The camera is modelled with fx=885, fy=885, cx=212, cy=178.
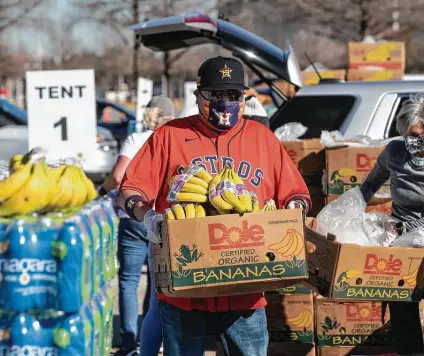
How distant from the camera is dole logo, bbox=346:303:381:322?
5.64 metres

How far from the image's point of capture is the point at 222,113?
3723 millimetres

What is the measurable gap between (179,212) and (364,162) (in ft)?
10.7

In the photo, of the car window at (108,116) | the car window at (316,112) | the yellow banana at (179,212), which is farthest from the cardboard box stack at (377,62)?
the car window at (108,116)

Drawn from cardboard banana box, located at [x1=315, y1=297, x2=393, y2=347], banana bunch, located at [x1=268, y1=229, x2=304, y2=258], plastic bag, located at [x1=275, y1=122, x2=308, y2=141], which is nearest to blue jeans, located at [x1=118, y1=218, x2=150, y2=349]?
cardboard banana box, located at [x1=315, y1=297, x2=393, y2=347]

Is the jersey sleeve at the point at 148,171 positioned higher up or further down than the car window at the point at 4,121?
higher up

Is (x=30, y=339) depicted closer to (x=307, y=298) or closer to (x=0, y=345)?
(x=0, y=345)

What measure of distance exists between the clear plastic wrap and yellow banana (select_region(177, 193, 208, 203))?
155cm

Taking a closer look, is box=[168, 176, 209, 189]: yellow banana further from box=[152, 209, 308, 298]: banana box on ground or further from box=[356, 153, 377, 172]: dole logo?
box=[356, 153, 377, 172]: dole logo

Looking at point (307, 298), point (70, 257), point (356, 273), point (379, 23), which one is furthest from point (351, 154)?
point (379, 23)

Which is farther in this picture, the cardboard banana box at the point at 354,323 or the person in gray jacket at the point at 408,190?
the cardboard banana box at the point at 354,323

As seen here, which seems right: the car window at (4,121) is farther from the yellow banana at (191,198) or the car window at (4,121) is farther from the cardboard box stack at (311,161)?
the yellow banana at (191,198)

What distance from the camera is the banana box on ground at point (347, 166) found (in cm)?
644

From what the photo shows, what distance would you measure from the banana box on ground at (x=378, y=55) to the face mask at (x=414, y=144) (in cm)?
619

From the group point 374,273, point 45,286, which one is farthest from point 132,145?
point 374,273
